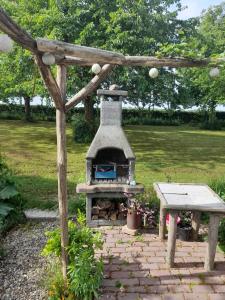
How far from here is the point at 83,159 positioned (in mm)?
13508

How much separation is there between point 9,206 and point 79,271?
10.3 feet

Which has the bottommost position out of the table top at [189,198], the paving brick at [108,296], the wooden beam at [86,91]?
the paving brick at [108,296]

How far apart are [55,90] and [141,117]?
86.6ft

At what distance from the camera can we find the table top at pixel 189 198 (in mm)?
5152

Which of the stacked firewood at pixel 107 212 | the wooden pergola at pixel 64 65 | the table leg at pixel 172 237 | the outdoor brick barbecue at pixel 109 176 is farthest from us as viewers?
the stacked firewood at pixel 107 212

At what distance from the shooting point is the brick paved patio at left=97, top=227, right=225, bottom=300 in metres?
4.77

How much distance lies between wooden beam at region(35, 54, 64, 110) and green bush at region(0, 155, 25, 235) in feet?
10.4

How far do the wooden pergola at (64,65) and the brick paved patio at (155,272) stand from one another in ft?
3.03

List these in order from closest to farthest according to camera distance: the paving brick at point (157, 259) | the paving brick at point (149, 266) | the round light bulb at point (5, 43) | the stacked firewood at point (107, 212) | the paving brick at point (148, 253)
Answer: the round light bulb at point (5, 43) < the paving brick at point (149, 266) < the paving brick at point (157, 259) < the paving brick at point (148, 253) < the stacked firewood at point (107, 212)

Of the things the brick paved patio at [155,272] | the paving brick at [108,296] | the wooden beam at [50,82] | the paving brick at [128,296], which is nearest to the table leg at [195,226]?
the brick paved patio at [155,272]

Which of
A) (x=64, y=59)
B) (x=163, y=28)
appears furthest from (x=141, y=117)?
(x=64, y=59)

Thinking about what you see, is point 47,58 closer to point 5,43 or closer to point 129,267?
point 5,43

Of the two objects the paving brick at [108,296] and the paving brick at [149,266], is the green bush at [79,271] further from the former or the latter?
the paving brick at [149,266]

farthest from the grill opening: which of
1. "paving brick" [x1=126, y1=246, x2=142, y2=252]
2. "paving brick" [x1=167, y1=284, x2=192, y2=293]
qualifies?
"paving brick" [x1=167, y1=284, x2=192, y2=293]
